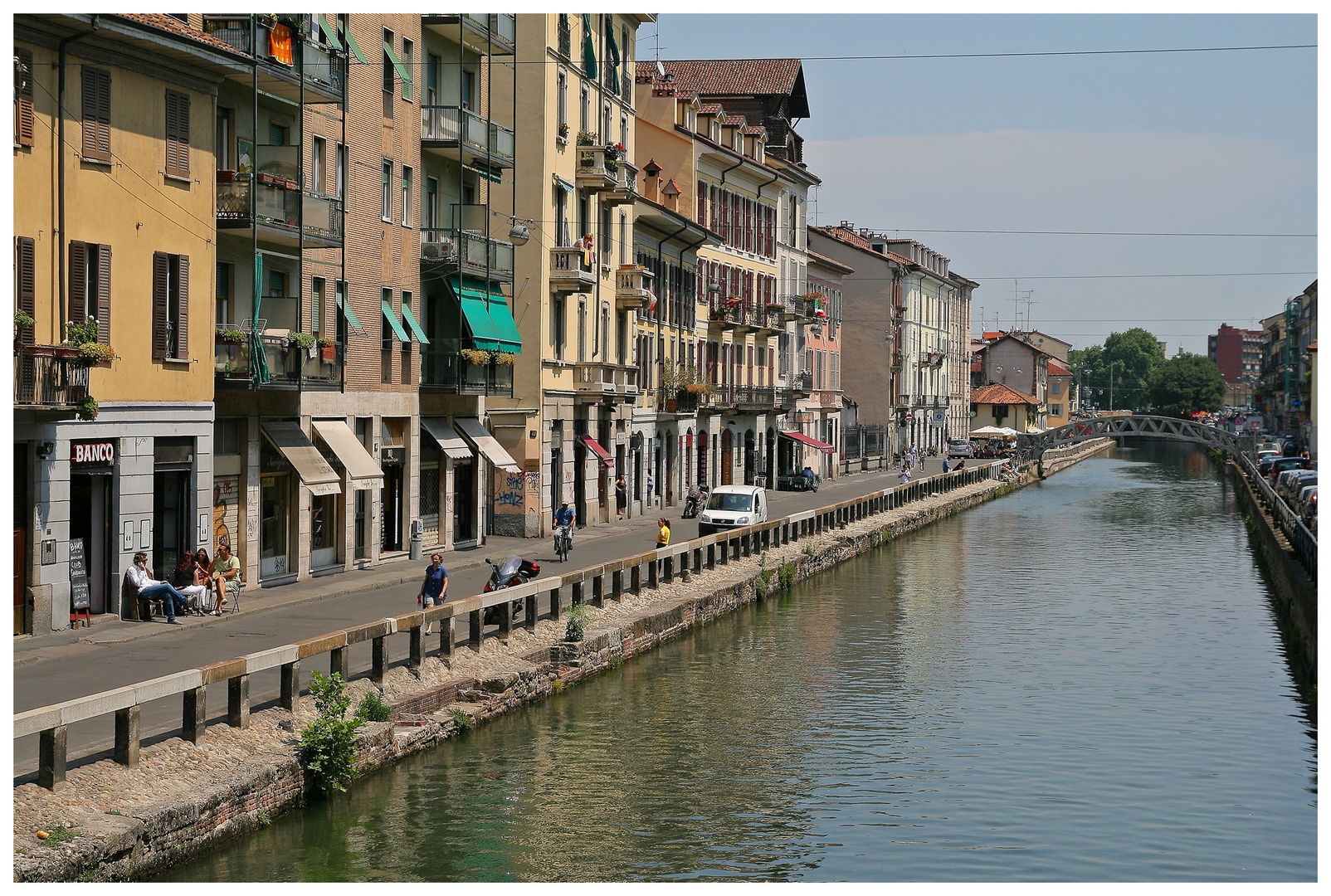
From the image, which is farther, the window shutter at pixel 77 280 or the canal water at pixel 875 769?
the window shutter at pixel 77 280

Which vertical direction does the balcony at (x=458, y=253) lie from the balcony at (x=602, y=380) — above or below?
above

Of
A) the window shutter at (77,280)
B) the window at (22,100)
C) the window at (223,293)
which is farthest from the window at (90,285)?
the window at (223,293)

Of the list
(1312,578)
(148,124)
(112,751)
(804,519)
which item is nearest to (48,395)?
(148,124)

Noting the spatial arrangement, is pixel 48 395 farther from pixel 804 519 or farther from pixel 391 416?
pixel 804 519

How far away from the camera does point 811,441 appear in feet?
257

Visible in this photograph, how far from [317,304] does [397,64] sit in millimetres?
6614

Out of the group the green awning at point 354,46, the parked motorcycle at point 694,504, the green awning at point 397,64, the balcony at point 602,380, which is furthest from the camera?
the parked motorcycle at point 694,504

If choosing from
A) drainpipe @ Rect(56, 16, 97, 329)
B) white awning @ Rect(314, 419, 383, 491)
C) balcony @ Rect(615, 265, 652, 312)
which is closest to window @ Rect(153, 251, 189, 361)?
drainpipe @ Rect(56, 16, 97, 329)

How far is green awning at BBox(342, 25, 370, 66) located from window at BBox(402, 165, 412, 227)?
10.7 ft

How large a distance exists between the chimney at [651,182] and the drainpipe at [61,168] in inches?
1468

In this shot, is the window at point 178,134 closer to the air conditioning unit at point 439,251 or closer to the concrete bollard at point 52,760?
the air conditioning unit at point 439,251

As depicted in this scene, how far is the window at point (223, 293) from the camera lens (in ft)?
96.1

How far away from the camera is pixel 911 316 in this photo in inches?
4424

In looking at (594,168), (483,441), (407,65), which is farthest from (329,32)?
(594,168)
